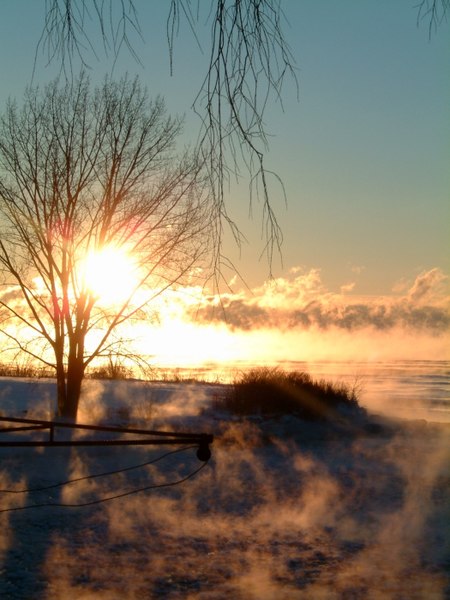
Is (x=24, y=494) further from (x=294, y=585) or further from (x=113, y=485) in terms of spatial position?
(x=294, y=585)

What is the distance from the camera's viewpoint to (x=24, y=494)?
35.0ft

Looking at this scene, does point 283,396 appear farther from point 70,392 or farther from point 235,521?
point 235,521

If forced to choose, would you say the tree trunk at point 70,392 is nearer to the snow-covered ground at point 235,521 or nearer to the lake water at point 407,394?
the snow-covered ground at point 235,521

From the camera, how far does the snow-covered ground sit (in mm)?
6906

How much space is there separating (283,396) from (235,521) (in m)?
11.4

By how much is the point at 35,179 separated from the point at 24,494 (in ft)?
28.3

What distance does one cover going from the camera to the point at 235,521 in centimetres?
934

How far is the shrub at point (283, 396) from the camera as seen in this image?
65.1 ft

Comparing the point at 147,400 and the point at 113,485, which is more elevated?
the point at 147,400

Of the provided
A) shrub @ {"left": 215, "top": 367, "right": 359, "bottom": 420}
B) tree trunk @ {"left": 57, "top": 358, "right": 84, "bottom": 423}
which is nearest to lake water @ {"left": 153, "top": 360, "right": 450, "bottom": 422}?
shrub @ {"left": 215, "top": 367, "right": 359, "bottom": 420}

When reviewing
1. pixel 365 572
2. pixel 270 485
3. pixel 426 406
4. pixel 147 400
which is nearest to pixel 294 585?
pixel 365 572

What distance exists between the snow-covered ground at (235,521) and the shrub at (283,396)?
2.71m

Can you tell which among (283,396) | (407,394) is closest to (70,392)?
(283,396)

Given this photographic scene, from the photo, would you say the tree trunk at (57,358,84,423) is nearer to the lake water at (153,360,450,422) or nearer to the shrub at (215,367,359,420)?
the shrub at (215,367,359,420)
